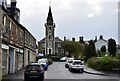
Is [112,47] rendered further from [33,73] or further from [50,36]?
[50,36]

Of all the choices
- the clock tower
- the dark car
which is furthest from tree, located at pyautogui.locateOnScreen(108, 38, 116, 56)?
the clock tower

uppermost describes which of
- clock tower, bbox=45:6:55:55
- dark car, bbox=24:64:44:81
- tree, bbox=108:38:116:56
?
clock tower, bbox=45:6:55:55

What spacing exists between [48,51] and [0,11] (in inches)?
3767

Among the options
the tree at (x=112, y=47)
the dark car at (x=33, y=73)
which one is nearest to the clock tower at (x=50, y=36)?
the tree at (x=112, y=47)

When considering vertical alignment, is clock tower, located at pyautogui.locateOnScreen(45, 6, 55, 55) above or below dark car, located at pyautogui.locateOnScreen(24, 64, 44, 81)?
above

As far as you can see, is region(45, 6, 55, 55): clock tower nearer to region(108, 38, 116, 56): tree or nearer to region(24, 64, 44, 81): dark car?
region(108, 38, 116, 56): tree

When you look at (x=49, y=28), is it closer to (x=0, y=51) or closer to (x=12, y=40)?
(x=12, y=40)

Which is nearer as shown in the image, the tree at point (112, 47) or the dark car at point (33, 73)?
the dark car at point (33, 73)

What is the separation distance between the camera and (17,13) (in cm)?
5075

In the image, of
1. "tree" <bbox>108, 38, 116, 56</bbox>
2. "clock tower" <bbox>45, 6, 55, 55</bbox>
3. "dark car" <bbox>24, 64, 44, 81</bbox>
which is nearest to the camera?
"dark car" <bbox>24, 64, 44, 81</bbox>

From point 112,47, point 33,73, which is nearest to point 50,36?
point 112,47

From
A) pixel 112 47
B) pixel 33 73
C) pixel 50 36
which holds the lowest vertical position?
pixel 33 73

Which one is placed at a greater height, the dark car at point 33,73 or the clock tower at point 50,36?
the clock tower at point 50,36

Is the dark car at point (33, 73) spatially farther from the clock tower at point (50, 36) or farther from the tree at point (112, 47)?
the clock tower at point (50, 36)
